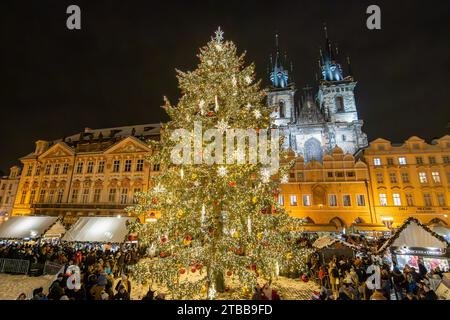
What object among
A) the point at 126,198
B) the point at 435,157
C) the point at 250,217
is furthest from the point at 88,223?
the point at 435,157

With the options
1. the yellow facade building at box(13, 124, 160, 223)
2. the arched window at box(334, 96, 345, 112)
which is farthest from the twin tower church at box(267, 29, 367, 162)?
the yellow facade building at box(13, 124, 160, 223)

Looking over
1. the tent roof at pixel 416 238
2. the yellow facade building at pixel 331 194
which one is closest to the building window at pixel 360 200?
the yellow facade building at pixel 331 194

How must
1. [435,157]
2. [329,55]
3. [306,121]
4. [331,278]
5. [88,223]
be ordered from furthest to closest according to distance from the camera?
1. [329,55]
2. [306,121]
3. [435,157]
4. [88,223]
5. [331,278]

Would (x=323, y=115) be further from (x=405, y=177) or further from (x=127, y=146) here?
(x=127, y=146)

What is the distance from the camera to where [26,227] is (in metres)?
19.7

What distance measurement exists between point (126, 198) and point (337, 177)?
28.5m

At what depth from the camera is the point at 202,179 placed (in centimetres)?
1048

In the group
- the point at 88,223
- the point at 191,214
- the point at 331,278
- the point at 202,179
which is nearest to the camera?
the point at 191,214

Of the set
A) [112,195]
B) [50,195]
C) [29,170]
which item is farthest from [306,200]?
[29,170]

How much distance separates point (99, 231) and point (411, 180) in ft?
117

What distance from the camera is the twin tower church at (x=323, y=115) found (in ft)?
150

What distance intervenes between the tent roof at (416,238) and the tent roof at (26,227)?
25237 mm

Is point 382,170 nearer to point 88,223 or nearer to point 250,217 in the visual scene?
point 250,217
